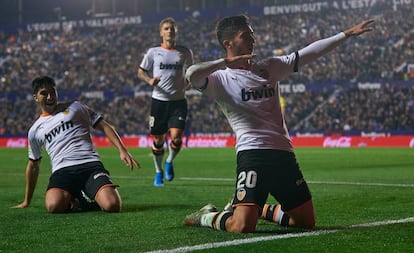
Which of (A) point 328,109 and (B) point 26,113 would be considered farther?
(B) point 26,113

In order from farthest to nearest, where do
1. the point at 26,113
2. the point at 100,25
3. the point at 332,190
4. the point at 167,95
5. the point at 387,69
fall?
1. the point at 100,25
2. the point at 26,113
3. the point at 387,69
4. the point at 167,95
5. the point at 332,190

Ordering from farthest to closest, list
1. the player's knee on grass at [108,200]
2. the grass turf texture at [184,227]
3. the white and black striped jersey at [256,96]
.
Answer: the player's knee on grass at [108,200]
the white and black striped jersey at [256,96]
the grass turf texture at [184,227]

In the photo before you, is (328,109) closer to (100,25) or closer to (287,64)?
(100,25)

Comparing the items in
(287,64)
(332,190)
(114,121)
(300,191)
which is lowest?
(114,121)

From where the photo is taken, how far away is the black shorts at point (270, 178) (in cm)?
643

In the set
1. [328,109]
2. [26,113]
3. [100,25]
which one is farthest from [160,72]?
[100,25]

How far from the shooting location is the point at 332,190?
10891 millimetres

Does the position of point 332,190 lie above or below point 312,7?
below

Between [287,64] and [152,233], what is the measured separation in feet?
6.13

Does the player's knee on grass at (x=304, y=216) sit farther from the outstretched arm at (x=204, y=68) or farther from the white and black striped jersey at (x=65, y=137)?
the white and black striped jersey at (x=65, y=137)

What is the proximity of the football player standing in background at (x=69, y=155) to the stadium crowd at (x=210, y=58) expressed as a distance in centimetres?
2825

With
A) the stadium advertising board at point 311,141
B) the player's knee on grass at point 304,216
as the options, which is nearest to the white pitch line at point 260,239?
the player's knee on grass at point 304,216

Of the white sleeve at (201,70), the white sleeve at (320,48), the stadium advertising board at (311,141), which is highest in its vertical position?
the white sleeve at (320,48)

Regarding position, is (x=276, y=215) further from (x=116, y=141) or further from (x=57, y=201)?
(x=57, y=201)
